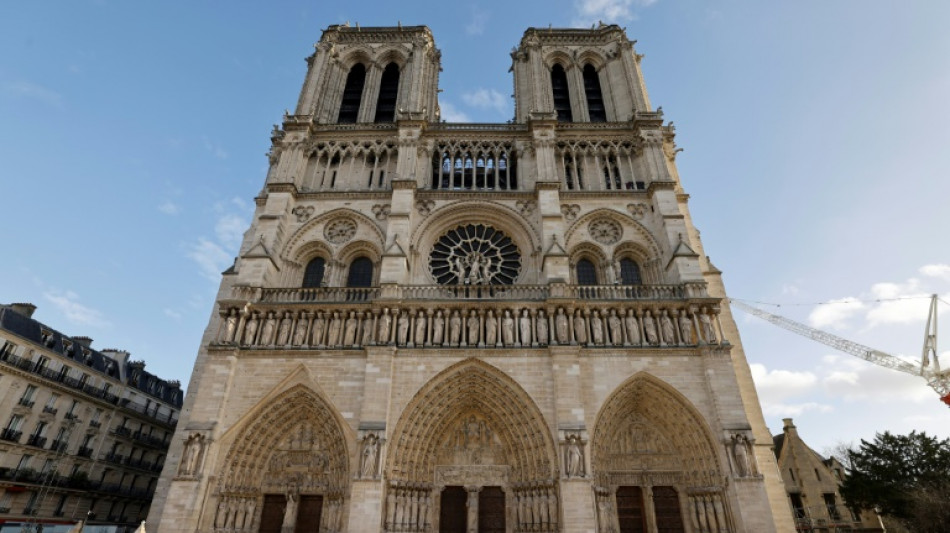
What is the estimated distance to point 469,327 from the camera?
46.3 ft

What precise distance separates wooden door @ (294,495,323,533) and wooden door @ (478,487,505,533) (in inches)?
163

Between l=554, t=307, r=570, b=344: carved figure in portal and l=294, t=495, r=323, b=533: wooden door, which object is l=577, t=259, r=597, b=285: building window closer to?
l=554, t=307, r=570, b=344: carved figure in portal

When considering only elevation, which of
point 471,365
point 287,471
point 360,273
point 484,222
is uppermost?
point 484,222

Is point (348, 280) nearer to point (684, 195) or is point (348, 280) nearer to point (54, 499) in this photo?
point (684, 195)

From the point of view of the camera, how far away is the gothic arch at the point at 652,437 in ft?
41.5

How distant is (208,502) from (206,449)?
1247 mm

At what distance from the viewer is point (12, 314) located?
18.1 m

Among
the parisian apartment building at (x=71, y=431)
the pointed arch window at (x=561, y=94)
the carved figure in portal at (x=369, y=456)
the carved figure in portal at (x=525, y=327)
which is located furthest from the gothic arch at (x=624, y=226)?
the parisian apartment building at (x=71, y=431)

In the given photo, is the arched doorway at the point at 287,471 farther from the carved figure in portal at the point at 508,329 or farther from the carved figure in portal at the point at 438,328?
the carved figure in portal at the point at 508,329

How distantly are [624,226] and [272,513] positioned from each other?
13690 millimetres

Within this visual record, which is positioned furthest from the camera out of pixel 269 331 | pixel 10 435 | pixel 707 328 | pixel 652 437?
pixel 10 435

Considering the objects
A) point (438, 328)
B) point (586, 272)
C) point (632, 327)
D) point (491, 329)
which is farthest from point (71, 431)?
point (632, 327)

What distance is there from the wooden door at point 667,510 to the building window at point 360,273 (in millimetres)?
10457

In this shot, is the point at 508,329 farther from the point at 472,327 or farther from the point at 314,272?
the point at 314,272
